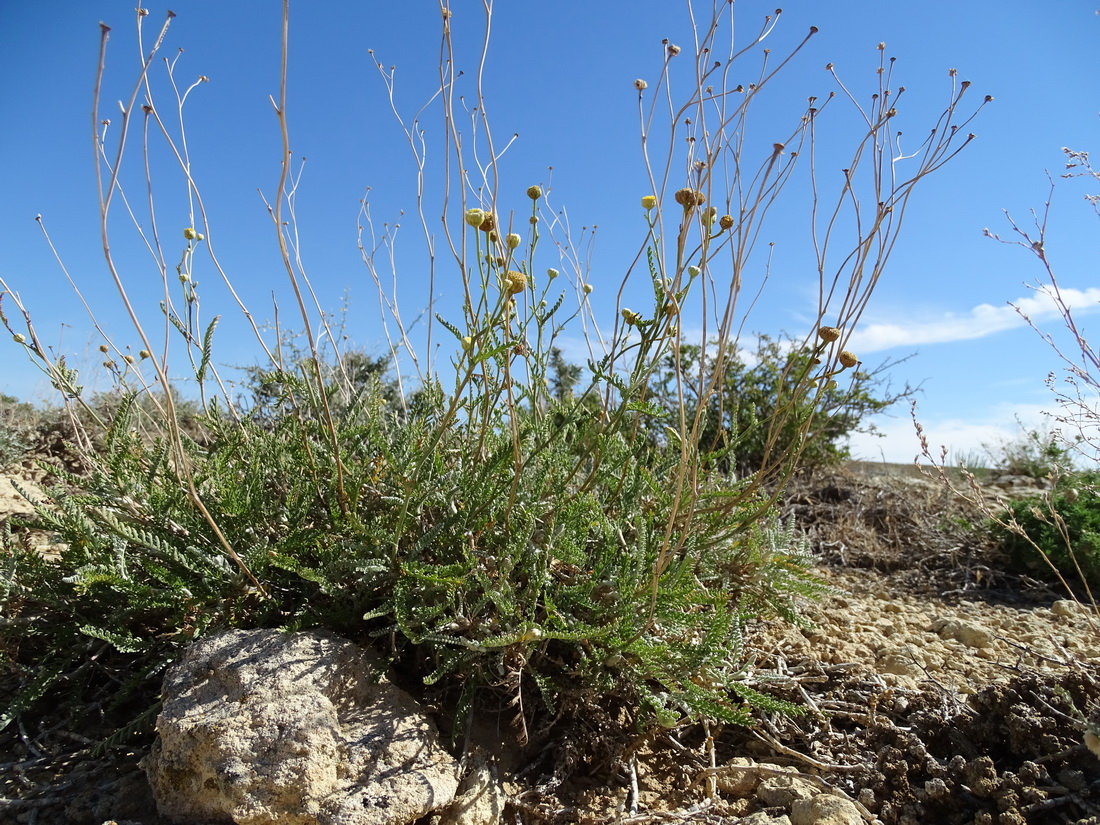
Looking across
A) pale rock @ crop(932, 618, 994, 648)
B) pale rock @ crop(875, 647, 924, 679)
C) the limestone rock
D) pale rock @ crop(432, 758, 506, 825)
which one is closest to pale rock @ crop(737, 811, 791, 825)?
pale rock @ crop(432, 758, 506, 825)

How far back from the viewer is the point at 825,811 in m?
1.43

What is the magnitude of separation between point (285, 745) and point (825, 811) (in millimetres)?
1088

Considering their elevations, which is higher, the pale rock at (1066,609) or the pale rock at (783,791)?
the pale rock at (1066,609)

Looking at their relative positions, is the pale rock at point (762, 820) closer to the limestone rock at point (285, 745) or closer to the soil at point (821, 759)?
the soil at point (821, 759)

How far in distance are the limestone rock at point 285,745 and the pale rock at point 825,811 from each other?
2.38ft

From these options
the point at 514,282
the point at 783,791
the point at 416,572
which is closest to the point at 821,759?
the point at 783,791

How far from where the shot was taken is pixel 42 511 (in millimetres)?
1634

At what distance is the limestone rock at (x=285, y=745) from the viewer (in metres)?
1.32

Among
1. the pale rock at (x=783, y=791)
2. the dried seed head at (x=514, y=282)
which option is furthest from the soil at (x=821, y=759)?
the dried seed head at (x=514, y=282)

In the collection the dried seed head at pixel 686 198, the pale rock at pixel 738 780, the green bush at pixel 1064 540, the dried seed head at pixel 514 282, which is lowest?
the pale rock at pixel 738 780

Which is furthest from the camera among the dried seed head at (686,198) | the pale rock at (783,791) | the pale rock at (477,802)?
the pale rock at (783,791)

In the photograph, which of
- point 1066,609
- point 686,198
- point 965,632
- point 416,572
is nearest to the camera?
point 686,198

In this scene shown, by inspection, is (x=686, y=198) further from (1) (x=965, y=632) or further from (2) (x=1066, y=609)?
(2) (x=1066, y=609)

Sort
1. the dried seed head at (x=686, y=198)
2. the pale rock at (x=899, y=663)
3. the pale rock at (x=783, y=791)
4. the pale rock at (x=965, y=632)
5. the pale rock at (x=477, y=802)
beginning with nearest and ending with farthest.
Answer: the dried seed head at (x=686, y=198)
the pale rock at (x=477, y=802)
the pale rock at (x=783, y=791)
the pale rock at (x=899, y=663)
the pale rock at (x=965, y=632)
